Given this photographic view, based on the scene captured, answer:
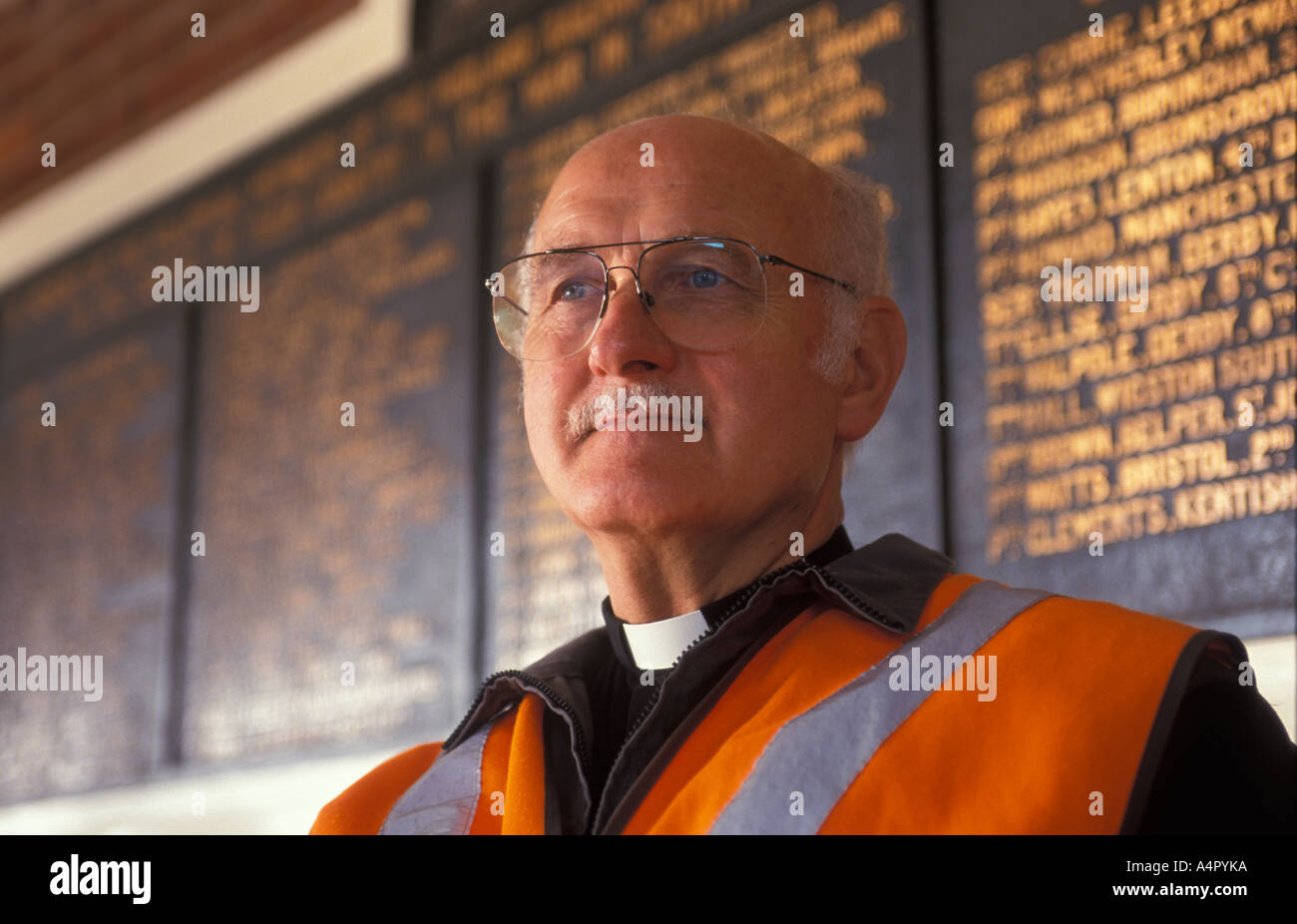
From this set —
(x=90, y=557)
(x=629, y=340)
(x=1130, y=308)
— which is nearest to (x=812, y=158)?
(x=1130, y=308)

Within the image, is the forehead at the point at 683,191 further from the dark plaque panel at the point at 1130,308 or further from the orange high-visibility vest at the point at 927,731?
the dark plaque panel at the point at 1130,308

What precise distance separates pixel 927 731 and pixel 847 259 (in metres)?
0.59

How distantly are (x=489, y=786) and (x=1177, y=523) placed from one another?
124 centimetres

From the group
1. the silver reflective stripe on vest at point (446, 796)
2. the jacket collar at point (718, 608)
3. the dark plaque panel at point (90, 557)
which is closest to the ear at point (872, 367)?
the jacket collar at point (718, 608)

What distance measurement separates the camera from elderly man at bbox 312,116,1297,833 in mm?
1183

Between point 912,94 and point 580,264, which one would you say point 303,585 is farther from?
point 580,264

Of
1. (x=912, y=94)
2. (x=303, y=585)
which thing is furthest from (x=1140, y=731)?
(x=303, y=585)

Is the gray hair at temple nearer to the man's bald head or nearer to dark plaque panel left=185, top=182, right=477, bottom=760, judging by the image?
the man's bald head

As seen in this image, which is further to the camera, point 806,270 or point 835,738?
point 806,270

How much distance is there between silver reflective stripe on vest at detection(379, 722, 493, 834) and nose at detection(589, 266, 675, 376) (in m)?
0.40

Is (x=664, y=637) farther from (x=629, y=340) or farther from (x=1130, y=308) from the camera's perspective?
(x=1130, y=308)

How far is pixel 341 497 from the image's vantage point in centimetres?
374

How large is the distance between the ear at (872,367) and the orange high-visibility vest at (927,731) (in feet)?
0.80

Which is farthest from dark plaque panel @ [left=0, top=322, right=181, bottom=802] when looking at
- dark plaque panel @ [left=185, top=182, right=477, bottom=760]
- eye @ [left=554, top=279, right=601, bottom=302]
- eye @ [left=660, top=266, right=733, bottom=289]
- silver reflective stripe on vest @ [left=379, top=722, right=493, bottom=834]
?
eye @ [left=660, top=266, right=733, bottom=289]
